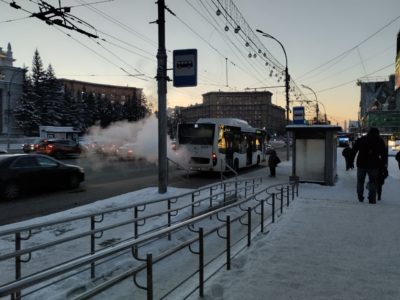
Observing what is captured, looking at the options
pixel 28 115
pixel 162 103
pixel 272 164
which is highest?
pixel 28 115

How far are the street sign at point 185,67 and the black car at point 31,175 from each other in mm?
5340

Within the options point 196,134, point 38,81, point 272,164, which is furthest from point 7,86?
point 272,164

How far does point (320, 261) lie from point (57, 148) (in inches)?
1216

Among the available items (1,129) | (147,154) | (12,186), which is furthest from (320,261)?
(1,129)

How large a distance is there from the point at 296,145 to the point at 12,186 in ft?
36.0

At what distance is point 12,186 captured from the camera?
13.2 m

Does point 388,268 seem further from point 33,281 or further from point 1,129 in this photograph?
point 1,129

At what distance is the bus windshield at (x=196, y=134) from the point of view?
867 inches

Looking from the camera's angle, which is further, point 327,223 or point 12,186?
point 12,186

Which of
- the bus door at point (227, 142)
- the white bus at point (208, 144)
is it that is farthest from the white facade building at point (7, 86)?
the bus door at point (227, 142)

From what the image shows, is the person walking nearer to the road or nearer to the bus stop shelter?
the bus stop shelter

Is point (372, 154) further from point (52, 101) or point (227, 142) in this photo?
point (52, 101)

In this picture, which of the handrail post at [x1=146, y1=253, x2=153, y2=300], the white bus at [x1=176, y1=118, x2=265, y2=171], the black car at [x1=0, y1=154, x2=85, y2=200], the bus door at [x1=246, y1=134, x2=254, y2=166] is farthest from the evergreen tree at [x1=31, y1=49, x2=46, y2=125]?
the handrail post at [x1=146, y1=253, x2=153, y2=300]

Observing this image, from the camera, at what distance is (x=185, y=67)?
13.5 metres
